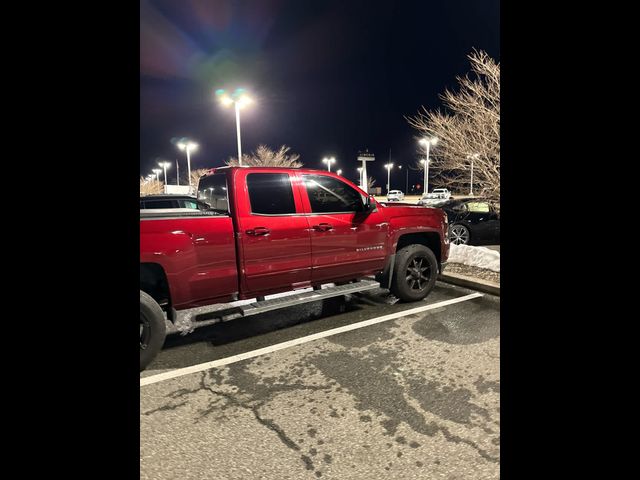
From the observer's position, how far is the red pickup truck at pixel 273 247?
3.46 metres

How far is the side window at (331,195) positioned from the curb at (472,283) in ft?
7.22

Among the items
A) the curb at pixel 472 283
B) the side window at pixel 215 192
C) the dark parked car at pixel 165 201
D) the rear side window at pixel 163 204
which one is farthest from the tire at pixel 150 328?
the rear side window at pixel 163 204

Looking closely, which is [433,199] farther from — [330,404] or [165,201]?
[330,404]

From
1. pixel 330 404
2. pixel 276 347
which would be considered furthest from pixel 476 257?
pixel 330 404

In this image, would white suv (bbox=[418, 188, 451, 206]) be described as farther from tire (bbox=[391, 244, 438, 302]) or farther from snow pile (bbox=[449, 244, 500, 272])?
tire (bbox=[391, 244, 438, 302])

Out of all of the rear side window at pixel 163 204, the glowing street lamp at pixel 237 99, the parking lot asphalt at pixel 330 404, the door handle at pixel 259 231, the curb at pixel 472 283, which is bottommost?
the parking lot asphalt at pixel 330 404

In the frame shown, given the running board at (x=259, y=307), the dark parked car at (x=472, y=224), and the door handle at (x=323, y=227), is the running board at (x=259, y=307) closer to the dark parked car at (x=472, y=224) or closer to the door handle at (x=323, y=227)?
the door handle at (x=323, y=227)

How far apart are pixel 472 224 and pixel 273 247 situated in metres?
7.66

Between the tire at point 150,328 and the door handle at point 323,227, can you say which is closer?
the tire at point 150,328
